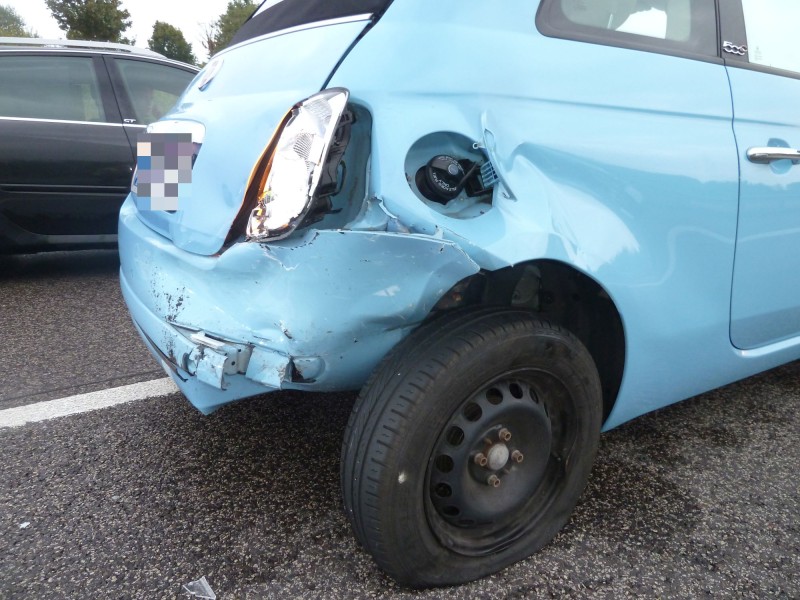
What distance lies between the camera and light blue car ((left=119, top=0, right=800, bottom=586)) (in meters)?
1.31

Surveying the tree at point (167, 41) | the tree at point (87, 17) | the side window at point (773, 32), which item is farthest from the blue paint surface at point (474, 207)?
the tree at point (167, 41)

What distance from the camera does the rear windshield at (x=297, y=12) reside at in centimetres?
148

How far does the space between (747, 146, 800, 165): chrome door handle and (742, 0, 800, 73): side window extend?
28 cm

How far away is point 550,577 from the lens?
5.09ft

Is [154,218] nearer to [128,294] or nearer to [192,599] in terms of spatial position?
[128,294]

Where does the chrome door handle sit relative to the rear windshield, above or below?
below

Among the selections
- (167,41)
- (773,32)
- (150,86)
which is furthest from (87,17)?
(773,32)

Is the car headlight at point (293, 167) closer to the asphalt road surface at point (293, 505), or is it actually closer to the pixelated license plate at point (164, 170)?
the pixelated license plate at point (164, 170)

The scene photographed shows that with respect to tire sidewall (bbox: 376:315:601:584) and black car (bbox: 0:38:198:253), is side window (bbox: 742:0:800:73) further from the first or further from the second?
black car (bbox: 0:38:198:253)

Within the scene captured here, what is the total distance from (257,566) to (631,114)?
1454mm

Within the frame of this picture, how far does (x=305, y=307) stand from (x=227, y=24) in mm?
52832

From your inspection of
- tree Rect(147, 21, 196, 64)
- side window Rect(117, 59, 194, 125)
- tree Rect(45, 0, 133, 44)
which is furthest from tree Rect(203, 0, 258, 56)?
side window Rect(117, 59, 194, 125)

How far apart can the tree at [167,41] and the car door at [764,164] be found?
4056cm

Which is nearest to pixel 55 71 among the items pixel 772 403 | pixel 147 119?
pixel 147 119
